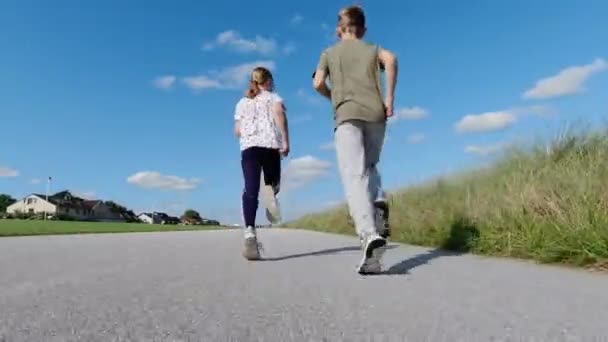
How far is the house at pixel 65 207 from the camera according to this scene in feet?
312

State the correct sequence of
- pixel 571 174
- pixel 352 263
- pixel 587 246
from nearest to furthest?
1. pixel 587 246
2. pixel 352 263
3. pixel 571 174

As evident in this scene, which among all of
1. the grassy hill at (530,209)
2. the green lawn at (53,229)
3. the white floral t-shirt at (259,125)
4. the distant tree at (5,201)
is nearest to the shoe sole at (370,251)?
the grassy hill at (530,209)

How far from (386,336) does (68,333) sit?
107 centimetres

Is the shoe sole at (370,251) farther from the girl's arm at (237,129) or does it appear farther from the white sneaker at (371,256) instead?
the girl's arm at (237,129)

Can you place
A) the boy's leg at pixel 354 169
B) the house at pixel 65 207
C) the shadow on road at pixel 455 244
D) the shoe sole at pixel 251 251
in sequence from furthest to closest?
the house at pixel 65 207 → the shoe sole at pixel 251 251 → the shadow on road at pixel 455 244 → the boy's leg at pixel 354 169

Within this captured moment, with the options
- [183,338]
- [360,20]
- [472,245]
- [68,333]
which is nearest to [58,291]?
[68,333]

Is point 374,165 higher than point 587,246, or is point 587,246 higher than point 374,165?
point 374,165

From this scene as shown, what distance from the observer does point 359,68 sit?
4.20m

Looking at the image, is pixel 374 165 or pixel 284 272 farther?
pixel 374 165

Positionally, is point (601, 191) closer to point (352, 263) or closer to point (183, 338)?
point (352, 263)

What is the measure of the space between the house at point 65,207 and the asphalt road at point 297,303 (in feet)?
313

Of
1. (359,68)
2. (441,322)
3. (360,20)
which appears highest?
(360,20)

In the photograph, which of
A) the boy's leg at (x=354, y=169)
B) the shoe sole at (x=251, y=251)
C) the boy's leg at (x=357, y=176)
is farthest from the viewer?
the shoe sole at (x=251, y=251)

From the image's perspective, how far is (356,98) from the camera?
13.6 feet
